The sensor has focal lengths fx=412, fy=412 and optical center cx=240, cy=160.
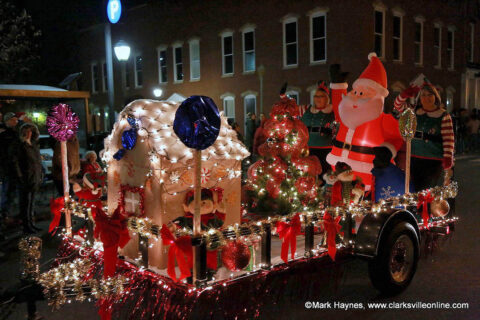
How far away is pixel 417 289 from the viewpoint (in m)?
4.87

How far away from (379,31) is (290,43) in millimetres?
3974

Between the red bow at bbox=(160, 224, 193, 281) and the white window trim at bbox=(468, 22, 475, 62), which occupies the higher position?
the white window trim at bbox=(468, 22, 475, 62)

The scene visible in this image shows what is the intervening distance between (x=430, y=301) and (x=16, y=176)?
21.7ft

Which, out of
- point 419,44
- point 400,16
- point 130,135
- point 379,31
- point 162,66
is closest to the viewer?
point 130,135

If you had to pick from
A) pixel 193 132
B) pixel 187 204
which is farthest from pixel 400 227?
pixel 193 132

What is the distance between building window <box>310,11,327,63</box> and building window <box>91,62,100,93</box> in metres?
19.3

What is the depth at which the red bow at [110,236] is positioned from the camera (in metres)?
3.46

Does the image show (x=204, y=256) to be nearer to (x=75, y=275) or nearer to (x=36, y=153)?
(x=75, y=275)

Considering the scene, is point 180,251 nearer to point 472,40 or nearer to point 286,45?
point 286,45

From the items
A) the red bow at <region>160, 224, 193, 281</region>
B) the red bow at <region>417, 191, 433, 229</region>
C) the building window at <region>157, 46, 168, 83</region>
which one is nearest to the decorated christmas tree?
the red bow at <region>417, 191, 433, 229</region>

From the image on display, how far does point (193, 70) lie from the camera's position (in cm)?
2423

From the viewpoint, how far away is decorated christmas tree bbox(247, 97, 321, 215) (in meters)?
5.75

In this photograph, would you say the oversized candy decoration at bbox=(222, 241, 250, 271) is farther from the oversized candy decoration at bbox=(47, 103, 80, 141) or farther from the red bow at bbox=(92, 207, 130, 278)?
the oversized candy decoration at bbox=(47, 103, 80, 141)

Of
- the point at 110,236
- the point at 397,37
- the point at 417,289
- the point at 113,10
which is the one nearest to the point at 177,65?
the point at 397,37
